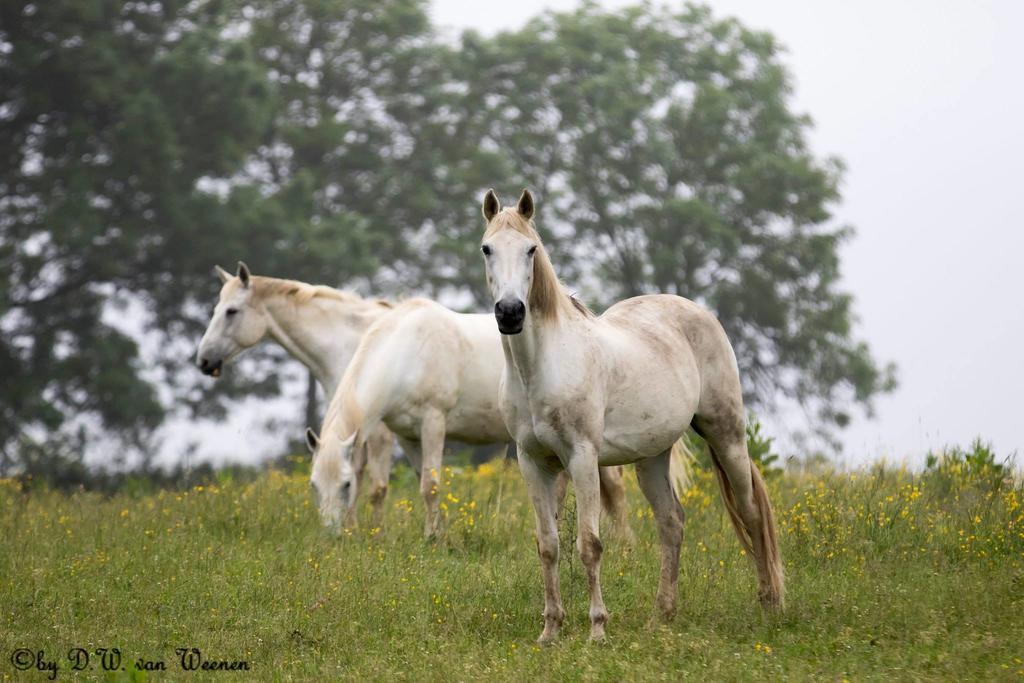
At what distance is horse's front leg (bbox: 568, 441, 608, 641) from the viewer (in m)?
6.46

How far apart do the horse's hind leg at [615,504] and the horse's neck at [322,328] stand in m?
3.90

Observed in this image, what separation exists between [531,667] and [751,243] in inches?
993

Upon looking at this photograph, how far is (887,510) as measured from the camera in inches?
354

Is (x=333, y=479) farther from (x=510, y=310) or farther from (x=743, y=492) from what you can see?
(x=510, y=310)

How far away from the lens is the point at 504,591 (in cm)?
750

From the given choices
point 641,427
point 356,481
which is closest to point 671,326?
point 641,427

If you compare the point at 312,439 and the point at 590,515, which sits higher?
the point at 312,439

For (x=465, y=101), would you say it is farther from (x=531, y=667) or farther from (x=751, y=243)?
(x=531, y=667)

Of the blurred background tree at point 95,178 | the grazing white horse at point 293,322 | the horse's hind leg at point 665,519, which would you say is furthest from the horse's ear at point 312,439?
the blurred background tree at point 95,178

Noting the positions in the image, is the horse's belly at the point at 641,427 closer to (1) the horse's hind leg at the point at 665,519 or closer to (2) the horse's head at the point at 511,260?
(1) the horse's hind leg at the point at 665,519

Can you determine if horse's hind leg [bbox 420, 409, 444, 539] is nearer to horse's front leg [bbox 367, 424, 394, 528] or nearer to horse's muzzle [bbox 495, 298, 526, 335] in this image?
horse's front leg [bbox 367, 424, 394, 528]

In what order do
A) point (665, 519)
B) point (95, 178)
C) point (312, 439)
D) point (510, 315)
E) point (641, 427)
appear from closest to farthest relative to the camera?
point (510, 315)
point (641, 427)
point (665, 519)
point (312, 439)
point (95, 178)

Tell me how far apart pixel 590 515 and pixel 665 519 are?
3.75 ft

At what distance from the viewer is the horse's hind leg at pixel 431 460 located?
9516 millimetres
